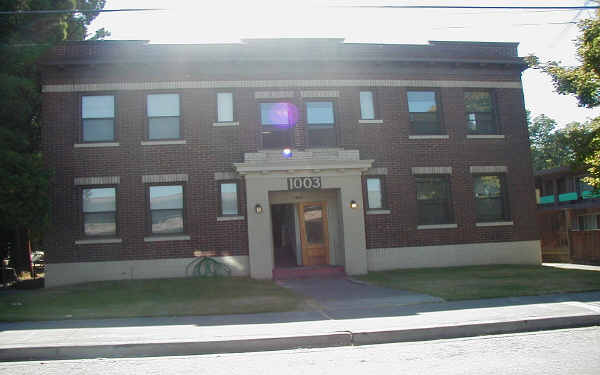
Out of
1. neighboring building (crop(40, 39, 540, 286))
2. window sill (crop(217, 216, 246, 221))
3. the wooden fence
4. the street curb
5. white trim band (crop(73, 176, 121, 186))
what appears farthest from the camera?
the wooden fence

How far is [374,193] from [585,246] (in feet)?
38.3

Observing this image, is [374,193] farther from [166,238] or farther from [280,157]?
[166,238]

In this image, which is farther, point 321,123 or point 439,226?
point 439,226

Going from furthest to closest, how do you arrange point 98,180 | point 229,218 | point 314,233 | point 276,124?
1. point 314,233
2. point 276,124
3. point 229,218
4. point 98,180

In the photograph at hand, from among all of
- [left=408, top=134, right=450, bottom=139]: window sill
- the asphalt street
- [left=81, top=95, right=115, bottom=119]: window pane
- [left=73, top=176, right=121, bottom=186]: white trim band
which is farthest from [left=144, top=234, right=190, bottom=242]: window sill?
the asphalt street

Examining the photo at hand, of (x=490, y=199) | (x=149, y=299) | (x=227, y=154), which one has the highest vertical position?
(x=227, y=154)

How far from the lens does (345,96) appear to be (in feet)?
56.1

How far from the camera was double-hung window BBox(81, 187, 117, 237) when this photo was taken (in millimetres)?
15969

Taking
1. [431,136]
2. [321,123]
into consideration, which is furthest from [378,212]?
[321,123]

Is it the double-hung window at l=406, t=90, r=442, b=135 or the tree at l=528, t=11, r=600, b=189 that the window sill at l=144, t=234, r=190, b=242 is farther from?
the tree at l=528, t=11, r=600, b=189

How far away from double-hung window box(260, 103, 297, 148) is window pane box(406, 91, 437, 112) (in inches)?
173

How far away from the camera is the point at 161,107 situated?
54.2 feet

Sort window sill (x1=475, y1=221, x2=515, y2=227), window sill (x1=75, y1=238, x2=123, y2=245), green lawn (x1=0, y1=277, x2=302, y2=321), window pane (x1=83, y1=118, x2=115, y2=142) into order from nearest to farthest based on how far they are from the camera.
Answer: green lawn (x1=0, y1=277, x2=302, y2=321), window sill (x1=75, y1=238, x2=123, y2=245), window pane (x1=83, y1=118, x2=115, y2=142), window sill (x1=475, y1=221, x2=515, y2=227)

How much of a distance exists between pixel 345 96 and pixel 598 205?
43.6 feet
